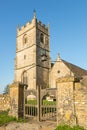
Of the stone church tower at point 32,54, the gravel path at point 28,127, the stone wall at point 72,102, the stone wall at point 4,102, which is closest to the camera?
the stone wall at point 72,102

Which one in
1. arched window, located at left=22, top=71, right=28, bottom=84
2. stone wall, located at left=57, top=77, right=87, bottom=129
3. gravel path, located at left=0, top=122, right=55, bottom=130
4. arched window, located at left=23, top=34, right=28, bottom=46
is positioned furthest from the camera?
arched window, located at left=23, top=34, right=28, bottom=46

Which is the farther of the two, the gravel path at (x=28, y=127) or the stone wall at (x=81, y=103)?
the gravel path at (x=28, y=127)

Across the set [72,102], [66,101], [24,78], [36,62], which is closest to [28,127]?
[66,101]

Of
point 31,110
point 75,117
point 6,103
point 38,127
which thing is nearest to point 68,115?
point 75,117

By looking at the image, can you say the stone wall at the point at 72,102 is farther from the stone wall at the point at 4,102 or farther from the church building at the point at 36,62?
the church building at the point at 36,62

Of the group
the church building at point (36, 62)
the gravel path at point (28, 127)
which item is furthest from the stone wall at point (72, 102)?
the church building at point (36, 62)

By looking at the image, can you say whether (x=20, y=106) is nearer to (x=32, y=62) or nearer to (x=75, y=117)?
(x=75, y=117)

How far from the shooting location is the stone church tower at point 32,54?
37781 millimetres

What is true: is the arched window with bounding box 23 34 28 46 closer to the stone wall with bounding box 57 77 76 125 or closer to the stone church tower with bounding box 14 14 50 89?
the stone church tower with bounding box 14 14 50 89

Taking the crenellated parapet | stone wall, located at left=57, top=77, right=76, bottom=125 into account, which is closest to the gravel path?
stone wall, located at left=57, top=77, right=76, bottom=125

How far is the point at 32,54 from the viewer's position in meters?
38.8

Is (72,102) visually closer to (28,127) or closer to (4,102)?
(28,127)

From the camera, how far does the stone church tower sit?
124 ft

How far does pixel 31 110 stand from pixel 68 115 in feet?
10.2
